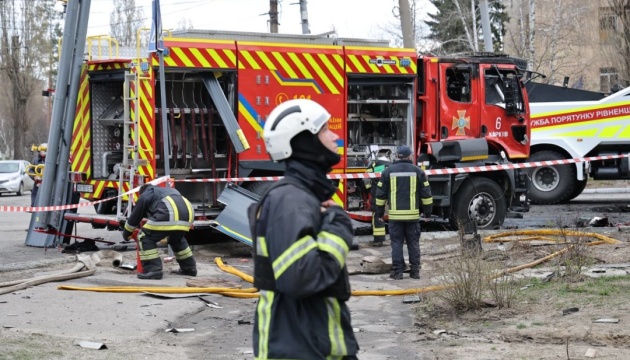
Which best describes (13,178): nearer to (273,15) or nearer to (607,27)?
(273,15)

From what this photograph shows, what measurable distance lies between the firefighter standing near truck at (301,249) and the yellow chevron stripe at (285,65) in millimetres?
10271

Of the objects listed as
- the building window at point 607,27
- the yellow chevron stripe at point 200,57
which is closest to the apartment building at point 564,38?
the building window at point 607,27

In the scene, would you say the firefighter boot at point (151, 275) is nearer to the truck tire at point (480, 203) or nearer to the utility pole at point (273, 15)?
the truck tire at point (480, 203)

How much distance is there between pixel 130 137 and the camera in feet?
44.2

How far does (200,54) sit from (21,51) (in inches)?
1901

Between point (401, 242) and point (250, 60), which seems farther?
point (250, 60)

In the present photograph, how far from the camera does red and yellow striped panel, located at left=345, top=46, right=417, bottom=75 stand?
14.8m

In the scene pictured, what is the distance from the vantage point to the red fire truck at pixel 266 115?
1345cm

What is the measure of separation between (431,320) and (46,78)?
60.6m

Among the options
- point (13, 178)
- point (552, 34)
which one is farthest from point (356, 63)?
point (552, 34)

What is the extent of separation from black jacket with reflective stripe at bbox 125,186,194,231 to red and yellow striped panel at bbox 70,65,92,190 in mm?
3306

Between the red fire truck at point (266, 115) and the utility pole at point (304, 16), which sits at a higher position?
the utility pole at point (304, 16)

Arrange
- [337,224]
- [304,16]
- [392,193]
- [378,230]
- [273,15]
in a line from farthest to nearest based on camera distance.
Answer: [273,15], [304,16], [378,230], [392,193], [337,224]

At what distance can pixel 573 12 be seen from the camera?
1640 inches
